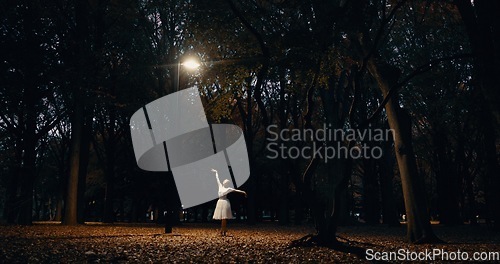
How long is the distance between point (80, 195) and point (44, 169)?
2913cm

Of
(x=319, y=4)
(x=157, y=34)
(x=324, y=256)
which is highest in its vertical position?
(x=157, y=34)

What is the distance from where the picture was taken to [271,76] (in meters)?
16.9

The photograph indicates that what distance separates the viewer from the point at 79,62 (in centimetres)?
2369

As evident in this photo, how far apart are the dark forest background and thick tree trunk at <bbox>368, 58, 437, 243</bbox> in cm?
4

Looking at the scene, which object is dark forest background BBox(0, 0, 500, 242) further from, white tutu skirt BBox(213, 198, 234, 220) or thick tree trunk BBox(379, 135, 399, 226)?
white tutu skirt BBox(213, 198, 234, 220)

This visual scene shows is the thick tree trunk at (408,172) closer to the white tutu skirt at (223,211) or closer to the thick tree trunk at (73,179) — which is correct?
the white tutu skirt at (223,211)

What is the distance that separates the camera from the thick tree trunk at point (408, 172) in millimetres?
15500

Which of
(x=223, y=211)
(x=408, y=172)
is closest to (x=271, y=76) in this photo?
(x=408, y=172)

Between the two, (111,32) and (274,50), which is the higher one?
(111,32)

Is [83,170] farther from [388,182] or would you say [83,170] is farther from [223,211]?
[388,182]

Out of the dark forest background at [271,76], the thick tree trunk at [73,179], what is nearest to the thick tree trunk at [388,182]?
the dark forest background at [271,76]

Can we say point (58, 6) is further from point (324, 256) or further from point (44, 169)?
point (44, 169)

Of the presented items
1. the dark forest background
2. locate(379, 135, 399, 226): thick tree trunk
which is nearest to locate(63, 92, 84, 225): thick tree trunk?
the dark forest background

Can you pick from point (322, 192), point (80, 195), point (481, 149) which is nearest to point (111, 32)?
point (80, 195)
